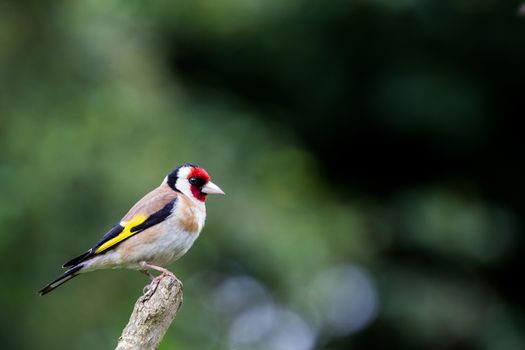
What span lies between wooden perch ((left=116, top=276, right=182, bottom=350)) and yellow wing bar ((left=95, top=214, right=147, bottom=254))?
1.01m

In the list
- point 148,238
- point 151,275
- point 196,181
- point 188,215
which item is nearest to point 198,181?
point 196,181

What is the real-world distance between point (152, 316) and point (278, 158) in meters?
5.99

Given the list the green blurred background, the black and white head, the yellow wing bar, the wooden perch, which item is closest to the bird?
the yellow wing bar

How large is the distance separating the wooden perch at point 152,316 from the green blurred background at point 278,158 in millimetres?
A: 2941

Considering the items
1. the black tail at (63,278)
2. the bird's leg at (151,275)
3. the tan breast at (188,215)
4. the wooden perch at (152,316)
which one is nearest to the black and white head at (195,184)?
the tan breast at (188,215)

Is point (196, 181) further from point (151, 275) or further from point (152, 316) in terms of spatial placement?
point (152, 316)

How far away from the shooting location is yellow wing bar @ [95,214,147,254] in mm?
6043

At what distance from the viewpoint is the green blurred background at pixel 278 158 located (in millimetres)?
9227

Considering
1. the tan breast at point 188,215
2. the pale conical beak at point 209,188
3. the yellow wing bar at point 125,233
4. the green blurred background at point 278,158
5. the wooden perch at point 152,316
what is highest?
the green blurred background at point 278,158

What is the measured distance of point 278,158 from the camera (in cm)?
1072

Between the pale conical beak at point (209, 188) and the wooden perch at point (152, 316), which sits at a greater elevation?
the pale conical beak at point (209, 188)

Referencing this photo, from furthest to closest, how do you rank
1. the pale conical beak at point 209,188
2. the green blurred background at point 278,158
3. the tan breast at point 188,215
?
1. the green blurred background at point 278,158
2. the pale conical beak at point 209,188
3. the tan breast at point 188,215

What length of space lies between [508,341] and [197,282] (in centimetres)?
422

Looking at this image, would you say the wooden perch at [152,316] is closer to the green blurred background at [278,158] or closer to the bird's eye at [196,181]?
the bird's eye at [196,181]
